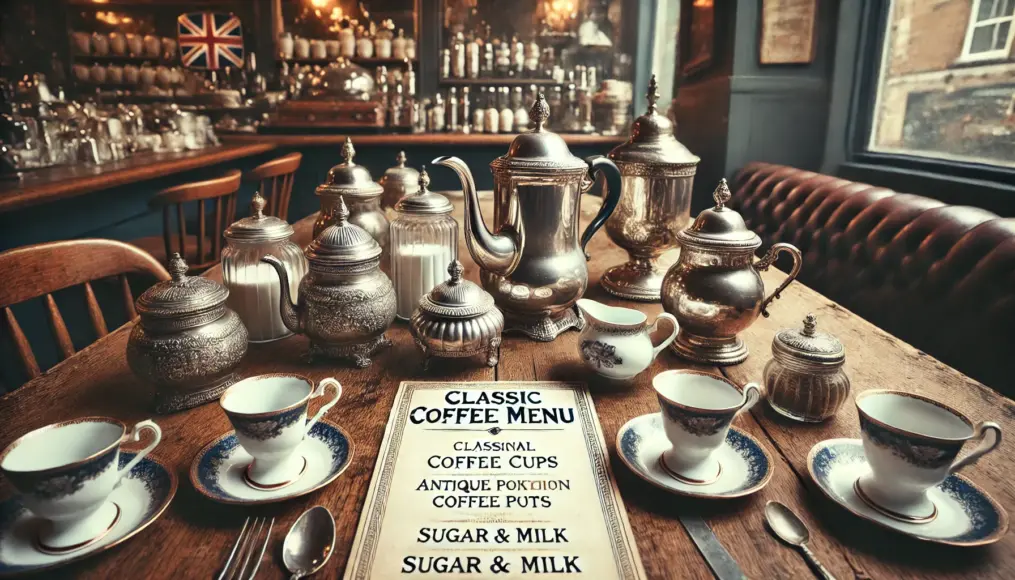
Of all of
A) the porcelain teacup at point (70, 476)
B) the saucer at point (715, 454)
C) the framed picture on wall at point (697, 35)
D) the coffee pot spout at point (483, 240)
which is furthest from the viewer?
the framed picture on wall at point (697, 35)

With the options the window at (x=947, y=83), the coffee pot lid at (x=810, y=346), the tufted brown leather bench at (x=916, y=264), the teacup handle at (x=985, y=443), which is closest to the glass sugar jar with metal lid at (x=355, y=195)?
the coffee pot lid at (x=810, y=346)

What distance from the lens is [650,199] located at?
145 centimetres

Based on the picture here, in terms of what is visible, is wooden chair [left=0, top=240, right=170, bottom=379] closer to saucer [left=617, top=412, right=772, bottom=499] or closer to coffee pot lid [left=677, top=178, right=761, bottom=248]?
saucer [left=617, top=412, right=772, bottom=499]

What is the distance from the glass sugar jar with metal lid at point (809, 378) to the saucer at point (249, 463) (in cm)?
61

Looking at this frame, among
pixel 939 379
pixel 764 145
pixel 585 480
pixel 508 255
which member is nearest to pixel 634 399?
pixel 585 480

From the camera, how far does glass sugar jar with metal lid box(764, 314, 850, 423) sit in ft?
2.78

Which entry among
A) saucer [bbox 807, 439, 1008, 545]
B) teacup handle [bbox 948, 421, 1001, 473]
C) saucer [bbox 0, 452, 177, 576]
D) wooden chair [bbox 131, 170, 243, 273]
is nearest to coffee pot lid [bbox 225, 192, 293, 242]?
saucer [bbox 0, 452, 177, 576]

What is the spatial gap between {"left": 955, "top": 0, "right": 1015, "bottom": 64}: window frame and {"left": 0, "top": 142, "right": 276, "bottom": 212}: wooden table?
3.33 metres

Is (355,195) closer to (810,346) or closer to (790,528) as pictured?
(810,346)

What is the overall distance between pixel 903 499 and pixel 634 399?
1.19 ft

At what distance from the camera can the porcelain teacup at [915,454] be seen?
0.62 metres

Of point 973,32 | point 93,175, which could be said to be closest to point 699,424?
point 973,32

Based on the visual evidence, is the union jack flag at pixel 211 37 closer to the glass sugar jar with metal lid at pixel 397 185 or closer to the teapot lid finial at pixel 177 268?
the glass sugar jar with metal lid at pixel 397 185

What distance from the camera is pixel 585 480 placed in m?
→ 0.72
